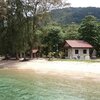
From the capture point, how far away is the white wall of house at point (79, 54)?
5165 centimetres

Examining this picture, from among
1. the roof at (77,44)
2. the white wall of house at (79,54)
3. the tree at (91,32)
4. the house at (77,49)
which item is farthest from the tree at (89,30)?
the white wall of house at (79,54)

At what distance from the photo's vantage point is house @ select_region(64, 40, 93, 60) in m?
51.7

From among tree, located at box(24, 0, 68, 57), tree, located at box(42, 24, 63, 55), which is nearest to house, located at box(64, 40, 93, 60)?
tree, located at box(42, 24, 63, 55)

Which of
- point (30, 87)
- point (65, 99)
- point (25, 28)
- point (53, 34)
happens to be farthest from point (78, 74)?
point (53, 34)

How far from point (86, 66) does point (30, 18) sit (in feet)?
49.8

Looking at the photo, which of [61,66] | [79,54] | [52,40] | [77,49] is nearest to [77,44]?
[77,49]

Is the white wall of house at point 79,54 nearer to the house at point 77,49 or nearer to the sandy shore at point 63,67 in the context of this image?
the house at point 77,49

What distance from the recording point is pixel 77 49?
171 feet

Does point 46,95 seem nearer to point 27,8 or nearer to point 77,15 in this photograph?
point 27,8

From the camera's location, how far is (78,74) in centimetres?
3219

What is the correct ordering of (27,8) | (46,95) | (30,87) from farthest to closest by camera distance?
(27,8) → (30,87) → (46,95)

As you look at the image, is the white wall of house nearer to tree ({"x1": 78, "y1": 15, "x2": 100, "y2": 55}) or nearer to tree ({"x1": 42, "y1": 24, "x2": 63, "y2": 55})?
tree ({"x1": 78, "y1": 15, "x2": 100, "y2": 55})

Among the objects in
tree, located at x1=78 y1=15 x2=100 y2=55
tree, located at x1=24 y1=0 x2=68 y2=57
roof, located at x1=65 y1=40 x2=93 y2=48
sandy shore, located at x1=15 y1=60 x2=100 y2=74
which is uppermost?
tree, located at x1=24 y1=0 x2=68 y2=57

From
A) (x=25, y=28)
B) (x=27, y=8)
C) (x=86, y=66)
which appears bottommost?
(x=86, y=66)
